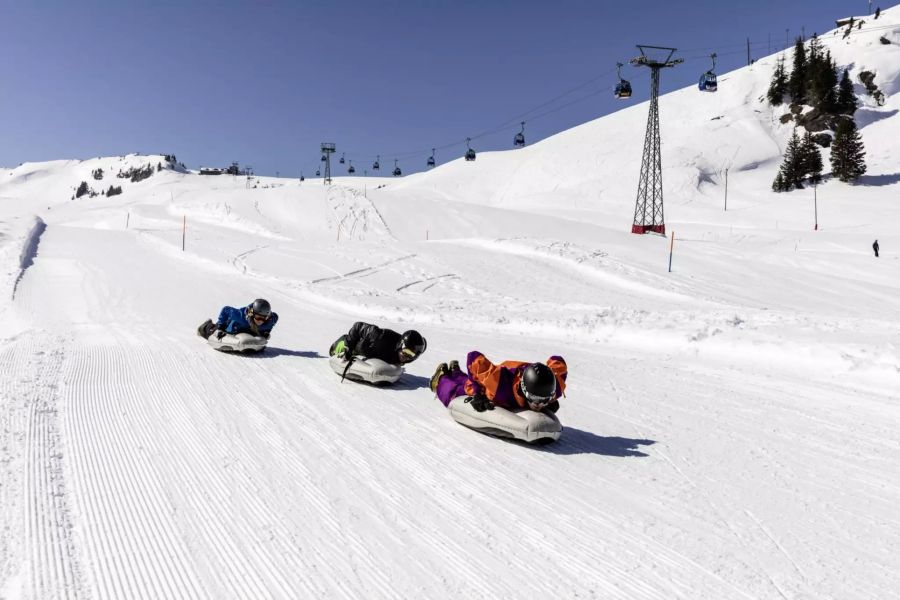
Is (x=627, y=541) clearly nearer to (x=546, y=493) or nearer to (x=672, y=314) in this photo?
(x=546, y=493)

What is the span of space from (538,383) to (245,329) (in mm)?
5671

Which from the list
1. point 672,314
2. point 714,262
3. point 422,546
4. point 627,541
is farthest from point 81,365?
point 714,262

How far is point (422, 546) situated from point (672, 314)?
959 centimetres

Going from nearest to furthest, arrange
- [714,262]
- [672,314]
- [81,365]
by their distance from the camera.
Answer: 1. [81,365]
2. [672,314]
3. [714,262]

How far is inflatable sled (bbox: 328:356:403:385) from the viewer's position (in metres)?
7.51

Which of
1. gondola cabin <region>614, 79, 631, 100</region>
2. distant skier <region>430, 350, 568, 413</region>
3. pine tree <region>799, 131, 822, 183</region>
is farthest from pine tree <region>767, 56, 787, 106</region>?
distant skier <region>430, 350, 568, 413</region>

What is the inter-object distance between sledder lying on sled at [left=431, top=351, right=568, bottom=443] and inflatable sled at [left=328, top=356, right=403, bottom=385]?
164 cm

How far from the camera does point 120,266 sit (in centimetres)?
2112

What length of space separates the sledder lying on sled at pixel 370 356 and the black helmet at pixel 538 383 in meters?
2.50

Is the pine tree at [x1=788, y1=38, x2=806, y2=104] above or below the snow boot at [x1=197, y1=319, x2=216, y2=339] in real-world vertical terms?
above

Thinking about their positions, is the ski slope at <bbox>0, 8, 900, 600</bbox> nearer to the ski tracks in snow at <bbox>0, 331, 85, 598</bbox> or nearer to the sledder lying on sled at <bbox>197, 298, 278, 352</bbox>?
the ski tracks in snow at <bbox>0, 331, 85, 598</bbox>

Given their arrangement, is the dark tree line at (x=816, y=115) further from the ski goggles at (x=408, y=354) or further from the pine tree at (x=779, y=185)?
Result: the ski goggles at (x=408, y=354)

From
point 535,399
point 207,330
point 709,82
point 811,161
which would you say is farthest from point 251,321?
point 811,161

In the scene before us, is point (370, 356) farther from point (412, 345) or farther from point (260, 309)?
point (260, 309)
